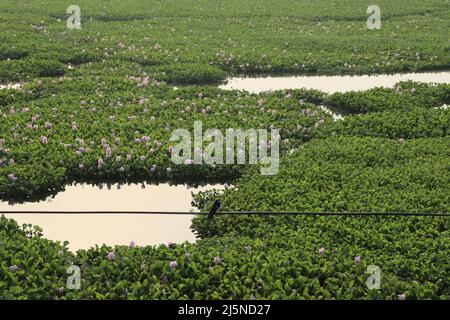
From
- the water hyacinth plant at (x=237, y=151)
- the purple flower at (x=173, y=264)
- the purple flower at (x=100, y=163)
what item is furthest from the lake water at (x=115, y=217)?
the purple flower at (x=173, y=264)

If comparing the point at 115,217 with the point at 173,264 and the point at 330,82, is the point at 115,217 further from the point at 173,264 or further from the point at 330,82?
the point at 330,82

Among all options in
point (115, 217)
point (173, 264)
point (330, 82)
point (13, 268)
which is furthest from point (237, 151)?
point (330, 82)

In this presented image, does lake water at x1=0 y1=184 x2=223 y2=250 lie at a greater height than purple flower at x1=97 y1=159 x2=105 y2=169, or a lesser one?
lesser

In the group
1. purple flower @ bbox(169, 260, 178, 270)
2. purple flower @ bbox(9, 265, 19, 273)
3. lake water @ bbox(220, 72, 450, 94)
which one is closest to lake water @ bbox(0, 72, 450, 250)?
purple flower @ bbox(169, 260, 178, 270)

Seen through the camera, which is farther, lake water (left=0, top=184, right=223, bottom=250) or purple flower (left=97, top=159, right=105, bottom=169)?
purple flower (left=97, top=159, right=105, bottom=169)

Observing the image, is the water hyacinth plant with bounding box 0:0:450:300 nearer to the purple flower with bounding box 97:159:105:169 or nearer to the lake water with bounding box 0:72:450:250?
the purple flower with bounding box 97:159:105:169
